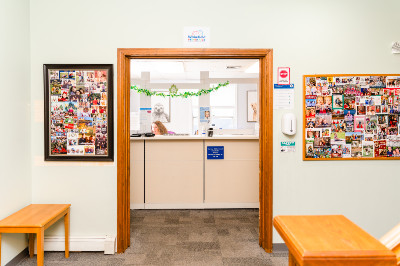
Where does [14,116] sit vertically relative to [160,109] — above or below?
below

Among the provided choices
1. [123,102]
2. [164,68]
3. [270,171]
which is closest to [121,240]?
[123,102]

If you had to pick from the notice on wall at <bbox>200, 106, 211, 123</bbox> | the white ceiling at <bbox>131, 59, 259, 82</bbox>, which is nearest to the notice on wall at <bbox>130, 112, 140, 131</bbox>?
the white ceiling at <bbox>131, 59, 259, 82</bbox>

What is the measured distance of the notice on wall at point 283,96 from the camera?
9.20ft

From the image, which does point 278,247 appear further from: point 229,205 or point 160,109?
point 160,109

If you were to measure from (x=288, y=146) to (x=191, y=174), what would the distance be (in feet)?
6.09

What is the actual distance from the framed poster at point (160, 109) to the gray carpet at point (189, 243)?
15.6ft

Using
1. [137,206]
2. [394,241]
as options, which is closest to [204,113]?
[137,206]

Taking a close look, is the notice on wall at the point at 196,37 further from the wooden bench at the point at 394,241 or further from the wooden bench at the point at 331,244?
the wooden bench at the point at 394,241

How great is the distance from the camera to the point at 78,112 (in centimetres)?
277

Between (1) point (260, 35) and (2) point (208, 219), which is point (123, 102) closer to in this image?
(1) point (260, 35)

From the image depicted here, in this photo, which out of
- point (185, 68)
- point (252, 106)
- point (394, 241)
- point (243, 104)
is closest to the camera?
point (394, 241)

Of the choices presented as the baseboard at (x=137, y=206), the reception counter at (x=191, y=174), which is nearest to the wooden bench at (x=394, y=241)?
the reception counter at (x=191, y=174)

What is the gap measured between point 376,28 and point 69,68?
3022mm

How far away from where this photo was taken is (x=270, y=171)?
2816 millimetres
